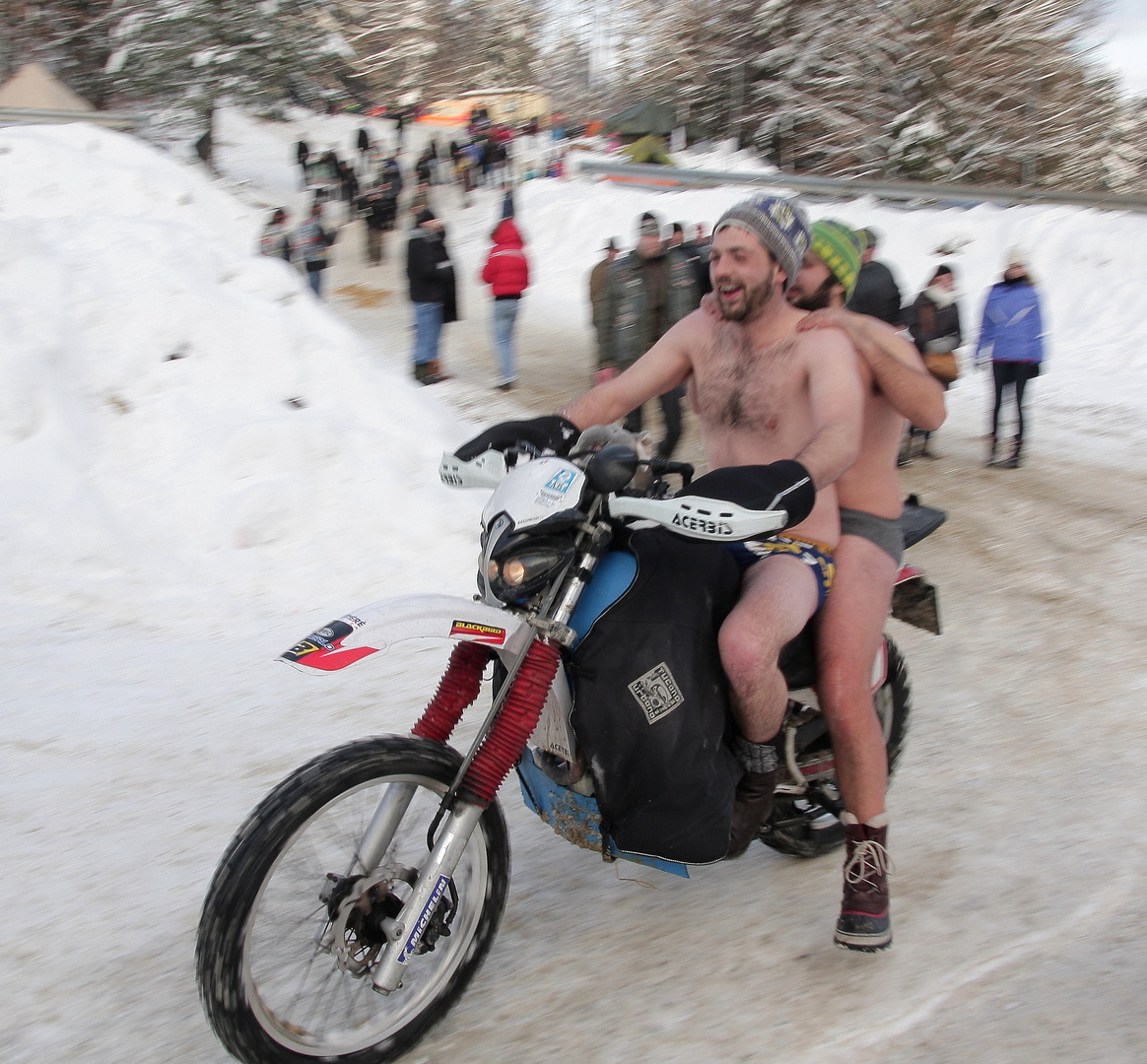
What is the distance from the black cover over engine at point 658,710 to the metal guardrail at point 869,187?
1742 cm

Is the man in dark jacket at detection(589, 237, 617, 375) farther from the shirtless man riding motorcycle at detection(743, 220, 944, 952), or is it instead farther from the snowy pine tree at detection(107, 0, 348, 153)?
the snowy pine tree at detection(107, 0, 348, 153)

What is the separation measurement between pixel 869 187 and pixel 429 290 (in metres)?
11.1

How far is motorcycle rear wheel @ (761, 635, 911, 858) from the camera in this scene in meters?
3.43

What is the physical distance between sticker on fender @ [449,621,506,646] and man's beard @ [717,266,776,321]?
119 cm

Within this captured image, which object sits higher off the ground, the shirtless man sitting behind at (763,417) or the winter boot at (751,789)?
the shirtless man sitting behind at (763,417)

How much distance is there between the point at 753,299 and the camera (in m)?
3.12

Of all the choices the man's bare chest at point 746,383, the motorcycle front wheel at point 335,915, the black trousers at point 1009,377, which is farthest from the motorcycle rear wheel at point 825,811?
the black trousers at point 1009,377

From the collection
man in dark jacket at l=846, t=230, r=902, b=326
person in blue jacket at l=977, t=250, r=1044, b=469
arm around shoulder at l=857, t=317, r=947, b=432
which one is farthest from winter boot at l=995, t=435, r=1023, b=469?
arm around shoulder at l=857, t=317, r=947, b=432

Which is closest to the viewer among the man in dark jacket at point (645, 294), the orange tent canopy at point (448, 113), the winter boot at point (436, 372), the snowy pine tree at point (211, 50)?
the man in dark jacket at point (645, 294)

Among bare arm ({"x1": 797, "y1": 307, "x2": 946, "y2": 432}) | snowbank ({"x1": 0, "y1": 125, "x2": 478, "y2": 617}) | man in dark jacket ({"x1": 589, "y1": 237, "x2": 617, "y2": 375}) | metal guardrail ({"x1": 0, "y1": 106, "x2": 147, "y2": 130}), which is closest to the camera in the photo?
bare arm ({"x1": 797, "y1": 307, "x2": 946, "y2": 432})

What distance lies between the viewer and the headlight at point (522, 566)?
8.32 feet

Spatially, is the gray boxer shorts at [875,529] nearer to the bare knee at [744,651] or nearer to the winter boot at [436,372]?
the bare knee at [744,651]

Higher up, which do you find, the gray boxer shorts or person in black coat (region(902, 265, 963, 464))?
the gray boxer shorts

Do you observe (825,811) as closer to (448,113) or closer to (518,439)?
(518,439)
